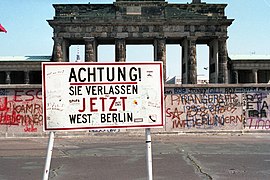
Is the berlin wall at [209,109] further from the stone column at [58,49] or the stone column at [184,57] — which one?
the stone column at [184,57]

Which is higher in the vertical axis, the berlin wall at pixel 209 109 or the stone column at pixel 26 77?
the stone column at pixel 26 77

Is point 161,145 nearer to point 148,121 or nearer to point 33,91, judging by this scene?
point 33,91

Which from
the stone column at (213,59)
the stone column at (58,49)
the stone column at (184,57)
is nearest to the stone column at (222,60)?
the stone column at (213,59)

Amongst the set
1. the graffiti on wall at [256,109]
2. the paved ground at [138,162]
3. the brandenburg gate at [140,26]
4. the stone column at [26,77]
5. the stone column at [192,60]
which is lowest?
the paved ground at [138,162]

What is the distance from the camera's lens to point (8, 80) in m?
58.2

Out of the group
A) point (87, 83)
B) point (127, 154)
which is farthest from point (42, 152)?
point (87, 83)

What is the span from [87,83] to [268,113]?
1450 cm

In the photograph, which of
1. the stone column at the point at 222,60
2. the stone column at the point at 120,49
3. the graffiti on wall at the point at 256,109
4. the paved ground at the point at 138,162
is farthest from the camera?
the stone column at the point at 222,60

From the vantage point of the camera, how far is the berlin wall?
54.9ft

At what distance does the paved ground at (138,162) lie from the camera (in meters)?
7.84

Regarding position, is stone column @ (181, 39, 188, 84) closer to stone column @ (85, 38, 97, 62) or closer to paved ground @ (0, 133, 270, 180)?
stone column @ (85, 38, 97, 62)

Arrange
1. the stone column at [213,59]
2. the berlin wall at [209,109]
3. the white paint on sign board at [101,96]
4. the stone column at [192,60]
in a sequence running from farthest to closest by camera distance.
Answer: the stone column at [213,59] < the stone column at [192,60] < the berlin wall at [209,109] < the white paint on sign board at [101,96]

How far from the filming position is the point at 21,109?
54.5 ft

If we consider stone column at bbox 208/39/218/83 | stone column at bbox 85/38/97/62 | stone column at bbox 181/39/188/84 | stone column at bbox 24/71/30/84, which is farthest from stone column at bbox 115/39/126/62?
stone column at bbox 208/39/218/83
